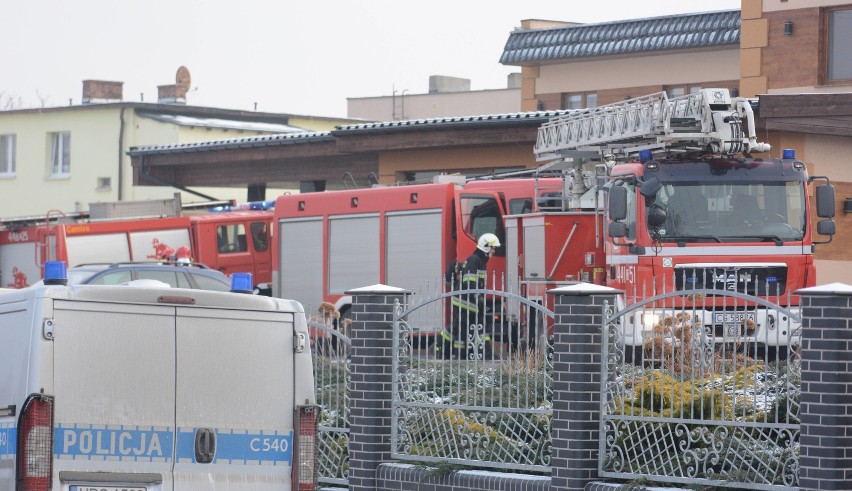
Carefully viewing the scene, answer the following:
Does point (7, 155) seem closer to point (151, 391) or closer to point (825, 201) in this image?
point (825, 201)

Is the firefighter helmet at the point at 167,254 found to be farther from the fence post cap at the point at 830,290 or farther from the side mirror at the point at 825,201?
the fence post cap at the point at 830,290

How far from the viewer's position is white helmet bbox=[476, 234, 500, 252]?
806 inches

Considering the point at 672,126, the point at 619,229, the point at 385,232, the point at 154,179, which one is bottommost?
the point at 619,229

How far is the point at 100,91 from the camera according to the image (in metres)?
56.5

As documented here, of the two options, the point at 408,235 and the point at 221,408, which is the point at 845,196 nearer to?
the point at 408,235

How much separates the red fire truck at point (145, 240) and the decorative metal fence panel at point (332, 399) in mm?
15106

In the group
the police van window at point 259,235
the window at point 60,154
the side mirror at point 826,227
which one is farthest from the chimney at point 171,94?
the side mirror at point 826,227

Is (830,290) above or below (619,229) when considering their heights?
below

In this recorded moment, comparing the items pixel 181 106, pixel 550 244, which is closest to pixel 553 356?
pixel 550 244

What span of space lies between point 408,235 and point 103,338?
15.0m

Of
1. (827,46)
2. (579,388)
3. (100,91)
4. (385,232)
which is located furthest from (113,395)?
→ (100,91)

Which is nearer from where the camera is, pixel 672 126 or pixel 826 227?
pixel 826 227

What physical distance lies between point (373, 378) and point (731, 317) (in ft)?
10.8

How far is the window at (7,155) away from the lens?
53.5 metres
